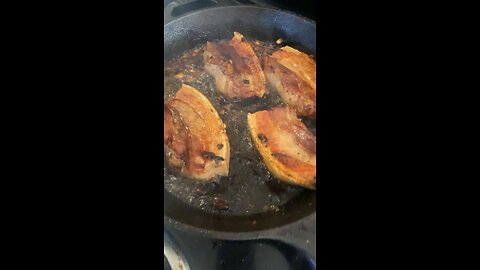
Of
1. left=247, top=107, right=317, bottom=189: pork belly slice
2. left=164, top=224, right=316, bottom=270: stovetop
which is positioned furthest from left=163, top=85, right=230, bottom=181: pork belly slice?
left=164, top=224, right=316, bottom=270: stovetop

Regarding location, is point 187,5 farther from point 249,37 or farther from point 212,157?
point 212,157

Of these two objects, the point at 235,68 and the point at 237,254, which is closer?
the point at 237,254

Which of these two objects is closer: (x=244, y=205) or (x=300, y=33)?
(x=244, y=205)

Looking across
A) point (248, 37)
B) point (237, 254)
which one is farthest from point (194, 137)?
point (248, 37)

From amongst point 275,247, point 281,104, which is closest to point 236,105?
point 281,104

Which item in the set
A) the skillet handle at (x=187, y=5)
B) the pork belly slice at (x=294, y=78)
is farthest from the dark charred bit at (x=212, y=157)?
the skillet handle at (x=187, y=5)

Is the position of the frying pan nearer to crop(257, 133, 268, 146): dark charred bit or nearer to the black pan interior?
the black pan interior

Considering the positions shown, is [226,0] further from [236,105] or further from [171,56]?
[236,105]
